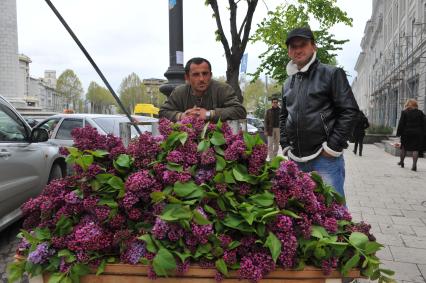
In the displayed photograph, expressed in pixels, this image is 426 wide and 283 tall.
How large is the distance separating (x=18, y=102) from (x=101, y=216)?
1145 inches

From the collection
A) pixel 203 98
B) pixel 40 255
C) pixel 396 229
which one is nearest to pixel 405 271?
pixel 396 229

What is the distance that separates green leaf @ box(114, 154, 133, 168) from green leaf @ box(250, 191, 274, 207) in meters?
0.61

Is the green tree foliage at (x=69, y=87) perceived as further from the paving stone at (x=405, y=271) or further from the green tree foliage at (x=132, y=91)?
the paving stone at (x=405, y=271)

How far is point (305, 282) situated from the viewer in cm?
174

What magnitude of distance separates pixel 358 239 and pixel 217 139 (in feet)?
2.52

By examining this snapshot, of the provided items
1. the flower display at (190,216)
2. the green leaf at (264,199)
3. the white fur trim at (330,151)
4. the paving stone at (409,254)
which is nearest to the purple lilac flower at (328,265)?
the flower display at (190,216)

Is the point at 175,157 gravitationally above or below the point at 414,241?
above

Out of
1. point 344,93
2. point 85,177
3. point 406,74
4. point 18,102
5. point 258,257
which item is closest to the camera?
point 258,257

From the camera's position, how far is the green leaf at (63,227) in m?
1.83

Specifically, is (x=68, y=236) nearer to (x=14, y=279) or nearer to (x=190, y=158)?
(x=14, y=279)

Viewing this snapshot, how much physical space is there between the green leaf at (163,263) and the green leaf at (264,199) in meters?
0.43

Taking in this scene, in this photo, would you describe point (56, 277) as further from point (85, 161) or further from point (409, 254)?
point (409, 254)

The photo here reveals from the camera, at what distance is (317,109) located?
Answer: 3.12 meters

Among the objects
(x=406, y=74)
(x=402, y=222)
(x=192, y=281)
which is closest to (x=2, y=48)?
(x=406, y=74)
